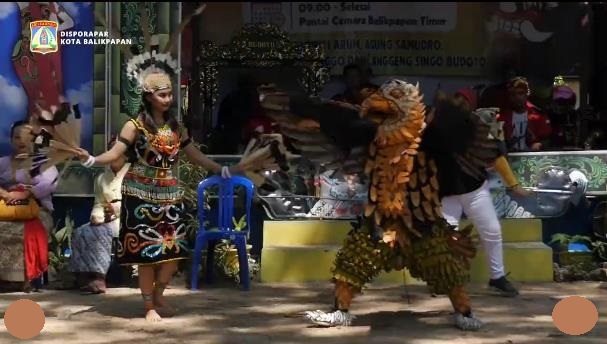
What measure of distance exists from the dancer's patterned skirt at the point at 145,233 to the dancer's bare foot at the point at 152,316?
1.14 feet

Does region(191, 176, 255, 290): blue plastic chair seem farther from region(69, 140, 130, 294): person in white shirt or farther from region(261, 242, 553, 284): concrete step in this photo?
region(69, 140, 130, 294): person in white shirt

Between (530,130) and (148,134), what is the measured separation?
4655mm

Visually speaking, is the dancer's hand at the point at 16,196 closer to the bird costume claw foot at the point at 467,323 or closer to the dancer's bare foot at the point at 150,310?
the dancer's bare foot at the point at 150,310

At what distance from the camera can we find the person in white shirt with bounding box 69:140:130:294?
24.8ft

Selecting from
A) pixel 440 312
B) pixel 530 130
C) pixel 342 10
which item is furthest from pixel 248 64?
pixel 440 312

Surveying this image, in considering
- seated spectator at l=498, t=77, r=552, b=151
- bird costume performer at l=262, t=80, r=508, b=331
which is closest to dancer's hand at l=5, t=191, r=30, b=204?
bird costume performer at l=262, t=80, r=508, b=331

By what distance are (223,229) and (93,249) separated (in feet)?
3.49

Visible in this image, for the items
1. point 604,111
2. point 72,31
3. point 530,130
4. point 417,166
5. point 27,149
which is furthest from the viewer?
point 604,111

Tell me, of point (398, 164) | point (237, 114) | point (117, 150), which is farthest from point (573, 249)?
point (117, 150)

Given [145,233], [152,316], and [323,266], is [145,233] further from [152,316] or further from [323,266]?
[323,266]

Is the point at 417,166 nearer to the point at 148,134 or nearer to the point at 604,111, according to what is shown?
the point at 148,134

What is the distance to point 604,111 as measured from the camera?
1029cm

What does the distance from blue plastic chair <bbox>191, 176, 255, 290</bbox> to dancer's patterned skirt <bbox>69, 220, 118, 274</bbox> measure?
2.34ft

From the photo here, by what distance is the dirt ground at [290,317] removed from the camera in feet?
19.2
